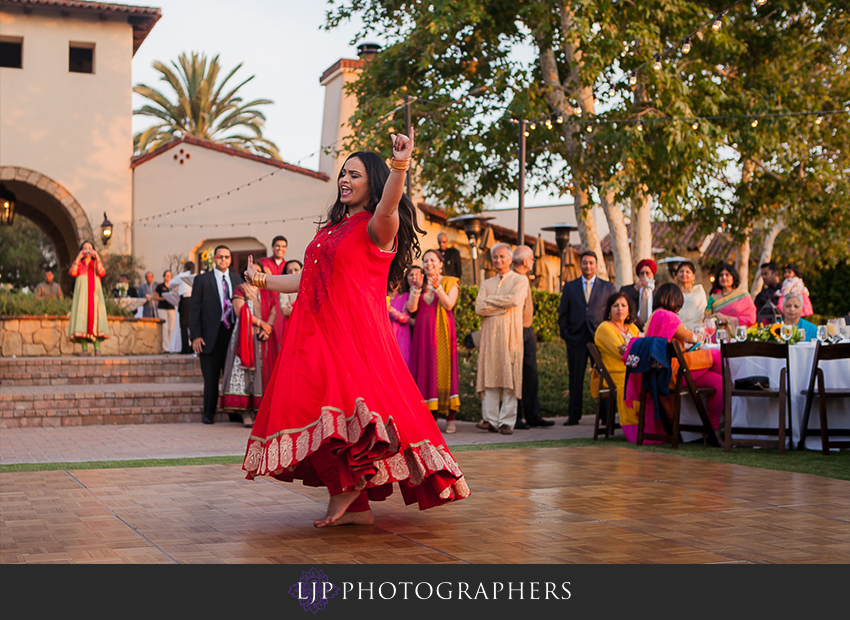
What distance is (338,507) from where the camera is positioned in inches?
170

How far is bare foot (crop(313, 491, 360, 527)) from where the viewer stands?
4295 mm

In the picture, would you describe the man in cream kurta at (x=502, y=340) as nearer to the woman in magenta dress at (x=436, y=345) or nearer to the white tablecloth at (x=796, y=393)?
the woman in magenta dress at (x=436, y=345)

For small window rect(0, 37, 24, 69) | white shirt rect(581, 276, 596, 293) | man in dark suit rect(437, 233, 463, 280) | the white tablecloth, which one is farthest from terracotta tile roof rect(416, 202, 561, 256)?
the white tablecloth

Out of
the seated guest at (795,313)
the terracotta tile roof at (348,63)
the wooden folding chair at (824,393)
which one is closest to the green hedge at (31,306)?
the terracotta tile roof at (348,63)

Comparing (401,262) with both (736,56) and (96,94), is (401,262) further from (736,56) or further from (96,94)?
(96,94)

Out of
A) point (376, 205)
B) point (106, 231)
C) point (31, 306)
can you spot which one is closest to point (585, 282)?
point (376, 205)

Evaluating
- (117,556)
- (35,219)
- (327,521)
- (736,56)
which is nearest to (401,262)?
(327,521)

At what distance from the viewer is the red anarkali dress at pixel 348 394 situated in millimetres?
3977

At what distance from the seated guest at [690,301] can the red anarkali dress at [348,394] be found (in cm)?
577

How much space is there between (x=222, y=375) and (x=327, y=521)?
672 cm

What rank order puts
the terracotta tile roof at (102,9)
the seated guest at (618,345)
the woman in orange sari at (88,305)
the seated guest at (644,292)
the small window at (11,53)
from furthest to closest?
the small window at (11,53) → the terracotta tile roof at (102,9) → the woman in orange sari at (88,305) → the seated guest at (644,292) → the seated guest at (618,345)

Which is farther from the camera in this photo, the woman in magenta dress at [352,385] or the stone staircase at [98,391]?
the stone staircase at [98,391]

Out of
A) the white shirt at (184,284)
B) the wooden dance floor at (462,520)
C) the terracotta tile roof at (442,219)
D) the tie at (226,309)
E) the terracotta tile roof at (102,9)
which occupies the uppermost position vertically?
the terracotta tile roof at (102,9)
